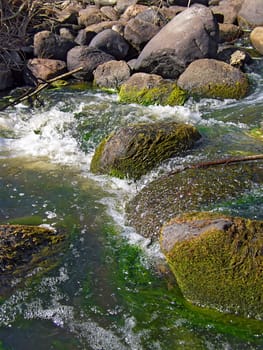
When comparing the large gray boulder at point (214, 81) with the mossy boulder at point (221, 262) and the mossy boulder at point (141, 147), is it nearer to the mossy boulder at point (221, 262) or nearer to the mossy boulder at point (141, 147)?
the mossy boulder at point (141, 147)

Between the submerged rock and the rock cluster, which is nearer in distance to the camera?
the rock cluster

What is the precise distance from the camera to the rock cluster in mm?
8602

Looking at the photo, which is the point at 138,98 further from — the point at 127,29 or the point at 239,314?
the point at 239,314

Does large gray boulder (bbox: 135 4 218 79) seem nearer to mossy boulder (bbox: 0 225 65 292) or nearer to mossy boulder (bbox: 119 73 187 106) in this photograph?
mossy boulder (bbox: 119 73 187 106)

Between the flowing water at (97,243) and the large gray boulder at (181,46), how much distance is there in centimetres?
146

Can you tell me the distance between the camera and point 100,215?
5203mm

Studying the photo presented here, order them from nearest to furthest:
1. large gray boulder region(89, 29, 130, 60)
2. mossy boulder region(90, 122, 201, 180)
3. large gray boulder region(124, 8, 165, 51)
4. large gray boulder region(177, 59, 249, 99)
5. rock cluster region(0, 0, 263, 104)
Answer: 1. mossy boulder region(90, 122, 201, 180)
2. large gray boulder region(177, 59, 249, 99)
3. rock cluster region(0, 0, 263, 104)
4. large gray boulder region(89, 29, 130, 60)
5. large gray boulder region(124, 8, 165, 51)

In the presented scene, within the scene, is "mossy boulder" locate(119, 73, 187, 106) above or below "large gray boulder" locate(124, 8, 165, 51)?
below

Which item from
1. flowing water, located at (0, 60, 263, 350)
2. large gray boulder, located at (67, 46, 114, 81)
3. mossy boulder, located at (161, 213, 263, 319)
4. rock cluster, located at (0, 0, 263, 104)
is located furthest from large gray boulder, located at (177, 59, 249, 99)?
mossy boulder, located at (161, 213, 263, 319)

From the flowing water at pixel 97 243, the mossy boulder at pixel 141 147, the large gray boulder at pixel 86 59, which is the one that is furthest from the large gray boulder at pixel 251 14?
the mossy boulder at pixel 141 147

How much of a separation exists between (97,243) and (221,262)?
150cm

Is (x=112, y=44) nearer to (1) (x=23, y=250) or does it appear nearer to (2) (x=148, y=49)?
(2) (x=148, y=49)

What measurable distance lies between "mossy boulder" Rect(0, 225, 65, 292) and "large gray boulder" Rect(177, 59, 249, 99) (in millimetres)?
4778

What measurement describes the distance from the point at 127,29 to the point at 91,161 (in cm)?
562
